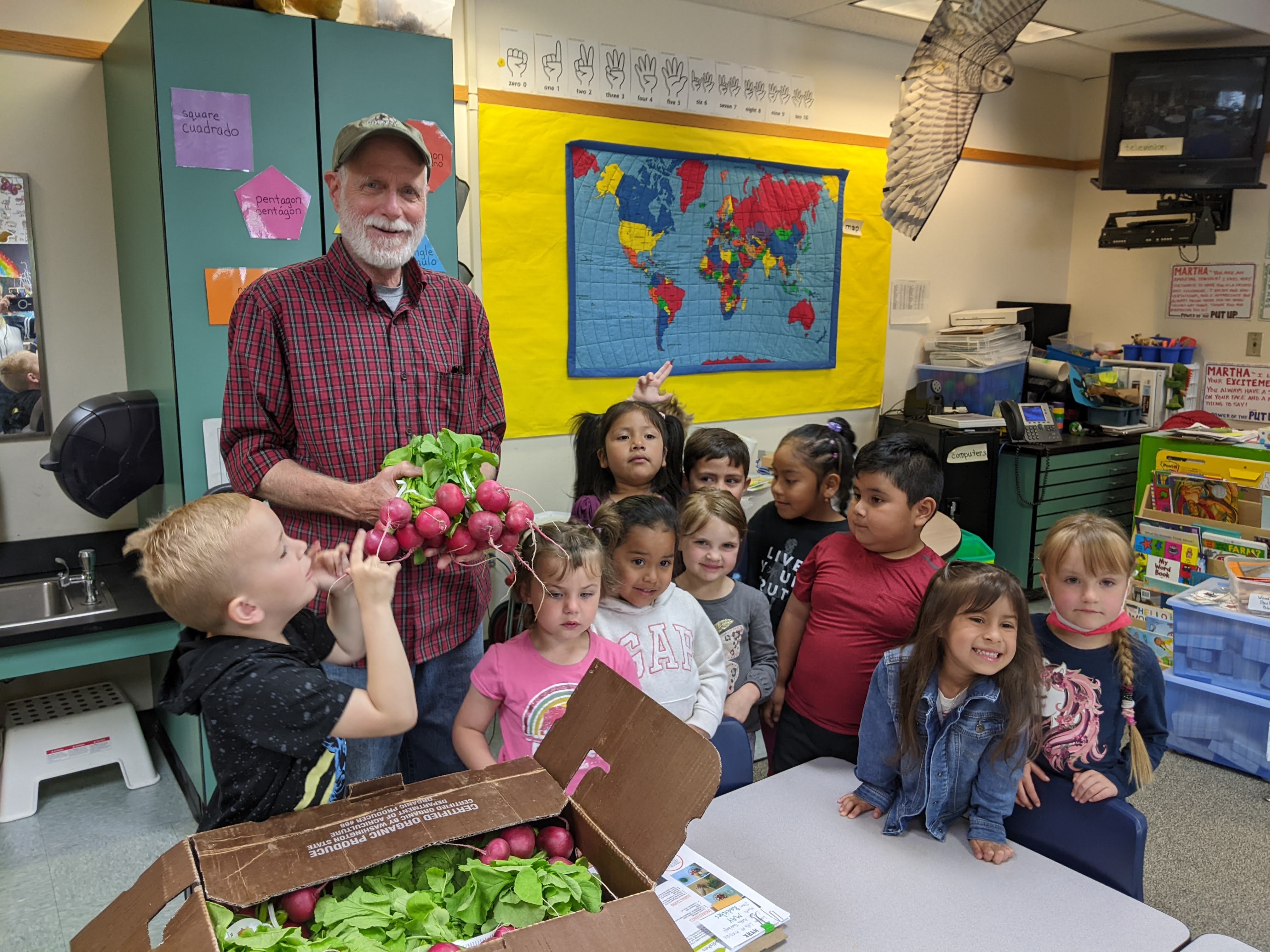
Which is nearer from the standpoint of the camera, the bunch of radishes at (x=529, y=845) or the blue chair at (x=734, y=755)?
the bunch of radishes at (x=529, y=845)

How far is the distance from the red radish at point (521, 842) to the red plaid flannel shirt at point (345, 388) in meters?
0.65

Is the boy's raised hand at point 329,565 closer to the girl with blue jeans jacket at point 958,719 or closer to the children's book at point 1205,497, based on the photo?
the girl with blue jeans jacket at point 958,719

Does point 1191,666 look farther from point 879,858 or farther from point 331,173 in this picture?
point 331,173

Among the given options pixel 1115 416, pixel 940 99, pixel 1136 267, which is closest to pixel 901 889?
pixel 940 99

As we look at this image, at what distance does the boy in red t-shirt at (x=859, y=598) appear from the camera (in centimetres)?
189

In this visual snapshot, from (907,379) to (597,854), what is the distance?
164 inches

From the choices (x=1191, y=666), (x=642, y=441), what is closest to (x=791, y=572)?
(x=642, y=441)

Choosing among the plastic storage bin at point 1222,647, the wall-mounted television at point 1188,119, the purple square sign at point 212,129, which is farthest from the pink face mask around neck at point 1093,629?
the wall-mounted television at point 1188,119

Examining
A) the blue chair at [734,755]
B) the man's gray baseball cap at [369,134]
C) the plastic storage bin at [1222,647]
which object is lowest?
the plastic storage bin at [1222,647]

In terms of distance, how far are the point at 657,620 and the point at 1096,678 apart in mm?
827

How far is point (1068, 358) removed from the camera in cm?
505

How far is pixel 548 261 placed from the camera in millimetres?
3521

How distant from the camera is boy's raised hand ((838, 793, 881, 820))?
147 cm

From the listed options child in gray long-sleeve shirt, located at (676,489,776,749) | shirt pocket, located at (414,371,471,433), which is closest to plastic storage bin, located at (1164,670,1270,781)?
child in gray long-sleeve shirt, located at (676,489,776,749)
